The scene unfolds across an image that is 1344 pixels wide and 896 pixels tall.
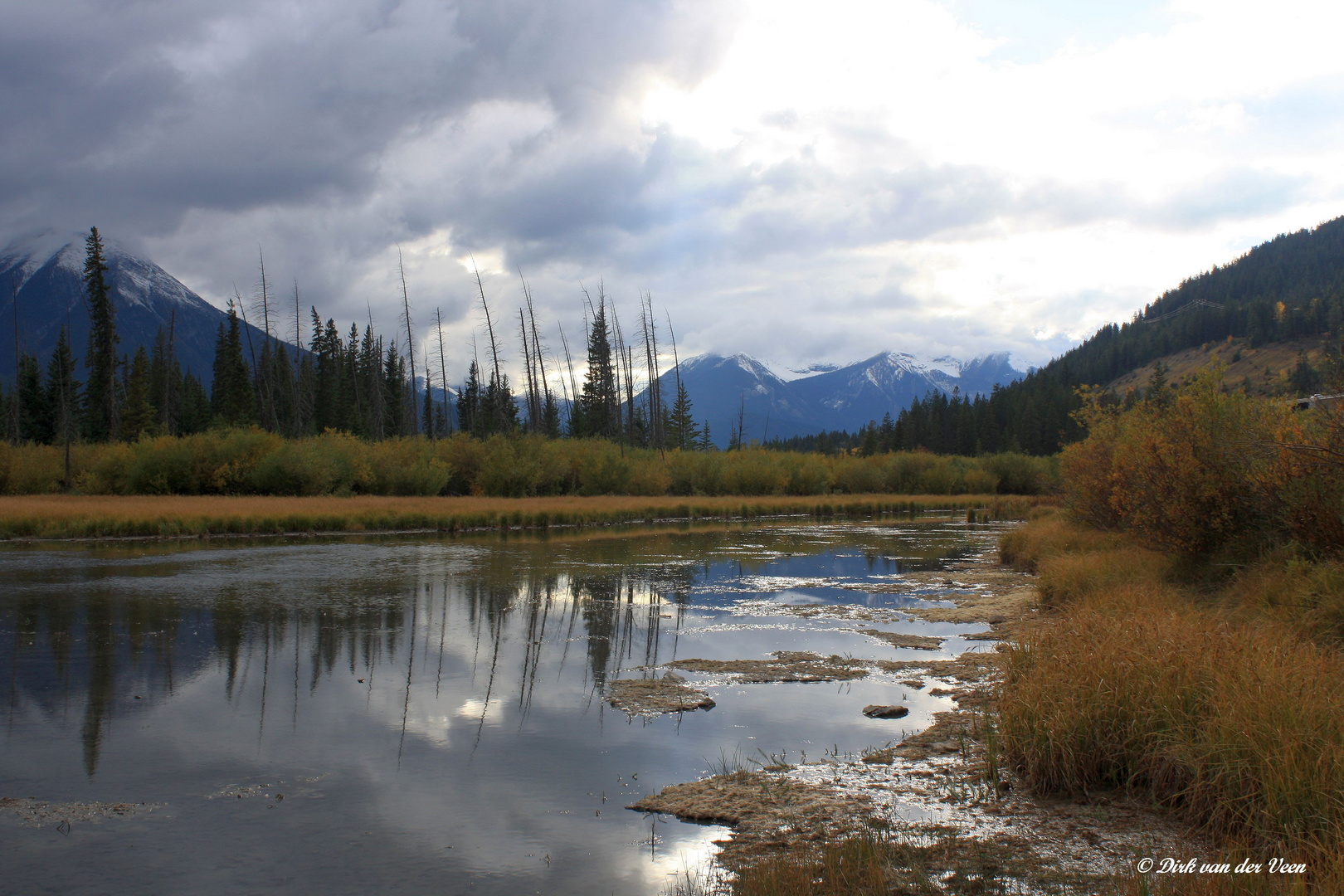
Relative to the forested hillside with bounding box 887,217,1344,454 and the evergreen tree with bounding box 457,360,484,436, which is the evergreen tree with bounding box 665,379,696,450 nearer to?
the evergreen tree with bounding box 457,360,484,436

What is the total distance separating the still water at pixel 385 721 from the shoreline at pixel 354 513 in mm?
9183

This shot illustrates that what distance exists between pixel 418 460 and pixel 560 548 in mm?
22500

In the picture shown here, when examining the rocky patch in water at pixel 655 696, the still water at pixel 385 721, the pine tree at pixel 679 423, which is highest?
the pine tree at pixel 679 423

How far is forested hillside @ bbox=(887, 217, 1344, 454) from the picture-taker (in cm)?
11819

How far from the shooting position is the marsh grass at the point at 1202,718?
531 centimetres

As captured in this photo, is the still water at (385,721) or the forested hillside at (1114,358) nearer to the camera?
the still water at (385,721)

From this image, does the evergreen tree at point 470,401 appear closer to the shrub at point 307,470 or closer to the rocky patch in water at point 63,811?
the shrub at point 307,470

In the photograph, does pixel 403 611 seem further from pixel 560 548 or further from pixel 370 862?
pixel 560 548

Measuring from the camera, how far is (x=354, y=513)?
34.6 m

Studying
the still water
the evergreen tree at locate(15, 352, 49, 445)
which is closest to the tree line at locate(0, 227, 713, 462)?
the evergreen tree at locate(15, 352, 49, 445)

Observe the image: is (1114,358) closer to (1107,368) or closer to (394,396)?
(1107,368)

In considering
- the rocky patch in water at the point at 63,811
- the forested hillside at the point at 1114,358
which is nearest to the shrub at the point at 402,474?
the rocky patch in water at the point at 63,811

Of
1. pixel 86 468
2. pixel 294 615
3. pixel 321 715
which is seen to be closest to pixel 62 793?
pixel 321 715

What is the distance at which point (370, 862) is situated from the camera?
602cm
